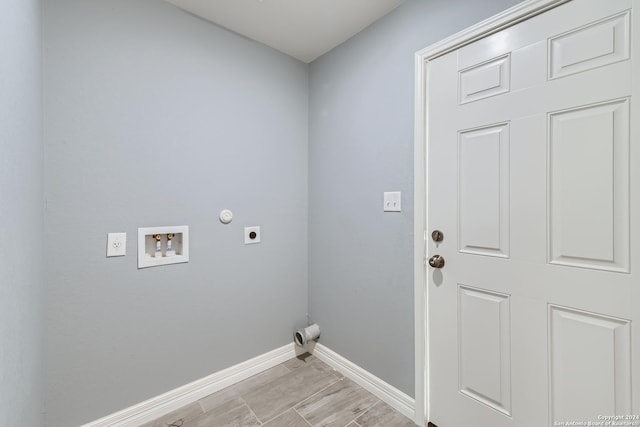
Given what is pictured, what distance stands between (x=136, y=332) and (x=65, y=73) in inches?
55.5

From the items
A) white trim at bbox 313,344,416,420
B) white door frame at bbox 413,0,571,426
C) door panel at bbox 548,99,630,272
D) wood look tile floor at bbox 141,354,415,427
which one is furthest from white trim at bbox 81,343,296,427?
door panel at bbox 548,99,630,272

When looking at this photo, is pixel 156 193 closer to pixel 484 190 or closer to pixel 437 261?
pixel 437 261

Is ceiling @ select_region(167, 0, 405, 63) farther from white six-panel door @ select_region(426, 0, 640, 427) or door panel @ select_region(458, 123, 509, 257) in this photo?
door panel @ select_region(458, 123, 509, 257)

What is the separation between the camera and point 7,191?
0.75m

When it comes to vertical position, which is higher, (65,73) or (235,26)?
(235,26)

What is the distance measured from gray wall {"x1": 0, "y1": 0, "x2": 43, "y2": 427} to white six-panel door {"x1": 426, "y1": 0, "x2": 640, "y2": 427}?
1.67 m

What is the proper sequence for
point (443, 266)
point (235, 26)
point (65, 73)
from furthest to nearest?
point (235, 26)
point (443, 266)
point (65, 73)

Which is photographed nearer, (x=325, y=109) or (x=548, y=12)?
(x=548, y=12)

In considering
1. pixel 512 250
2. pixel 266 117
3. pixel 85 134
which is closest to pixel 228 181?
pixel 266 117

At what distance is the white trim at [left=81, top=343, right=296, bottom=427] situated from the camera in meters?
1.45

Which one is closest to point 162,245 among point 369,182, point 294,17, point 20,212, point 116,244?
point 116,244

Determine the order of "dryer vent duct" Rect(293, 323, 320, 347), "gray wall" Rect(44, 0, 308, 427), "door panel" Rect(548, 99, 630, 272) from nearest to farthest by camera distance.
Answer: "door panel" Rect(548, 99, 630, 272), "gray wall" Rect(44, 0, 308, 427), "dryer vent duct" Rect(293, 323, 320, 347)

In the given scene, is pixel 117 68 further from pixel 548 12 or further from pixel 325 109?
pixel 548 12

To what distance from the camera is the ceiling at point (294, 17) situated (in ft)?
5.21
